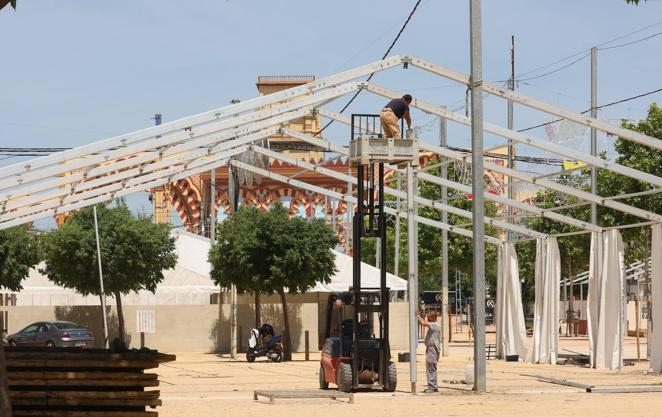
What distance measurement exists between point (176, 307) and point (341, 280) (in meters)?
6.66

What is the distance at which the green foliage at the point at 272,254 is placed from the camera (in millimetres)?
44344

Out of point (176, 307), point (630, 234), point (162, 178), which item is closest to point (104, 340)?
point (176, 307)

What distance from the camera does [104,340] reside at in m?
48.3

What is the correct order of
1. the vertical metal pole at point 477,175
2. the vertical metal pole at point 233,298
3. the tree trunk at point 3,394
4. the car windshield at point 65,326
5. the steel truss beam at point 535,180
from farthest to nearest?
the car windshield at point 65,326
the vertical metal pole at point 233,298
the steel truss beam at point 535,180
the vertical metal pole at point 477,175
the tree trunk at point 3,394

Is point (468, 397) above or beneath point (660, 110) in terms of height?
beneath

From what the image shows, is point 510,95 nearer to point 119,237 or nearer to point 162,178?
point 162,178

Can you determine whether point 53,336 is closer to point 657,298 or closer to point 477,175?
point 657,298

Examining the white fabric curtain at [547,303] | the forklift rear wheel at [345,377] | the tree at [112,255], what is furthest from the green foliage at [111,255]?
the forklift rear wheel at [345,377]

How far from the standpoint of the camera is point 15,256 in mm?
51062

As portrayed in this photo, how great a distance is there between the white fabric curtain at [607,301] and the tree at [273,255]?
1340cm

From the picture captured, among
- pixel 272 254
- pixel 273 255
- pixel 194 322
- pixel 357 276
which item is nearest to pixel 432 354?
pixel 357 276

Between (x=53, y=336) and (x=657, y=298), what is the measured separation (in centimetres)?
2207

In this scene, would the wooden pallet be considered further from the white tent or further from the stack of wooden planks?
the white tent

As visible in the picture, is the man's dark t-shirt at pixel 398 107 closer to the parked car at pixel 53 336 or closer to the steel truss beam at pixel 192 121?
the steel truss beam at pixel 192 121
